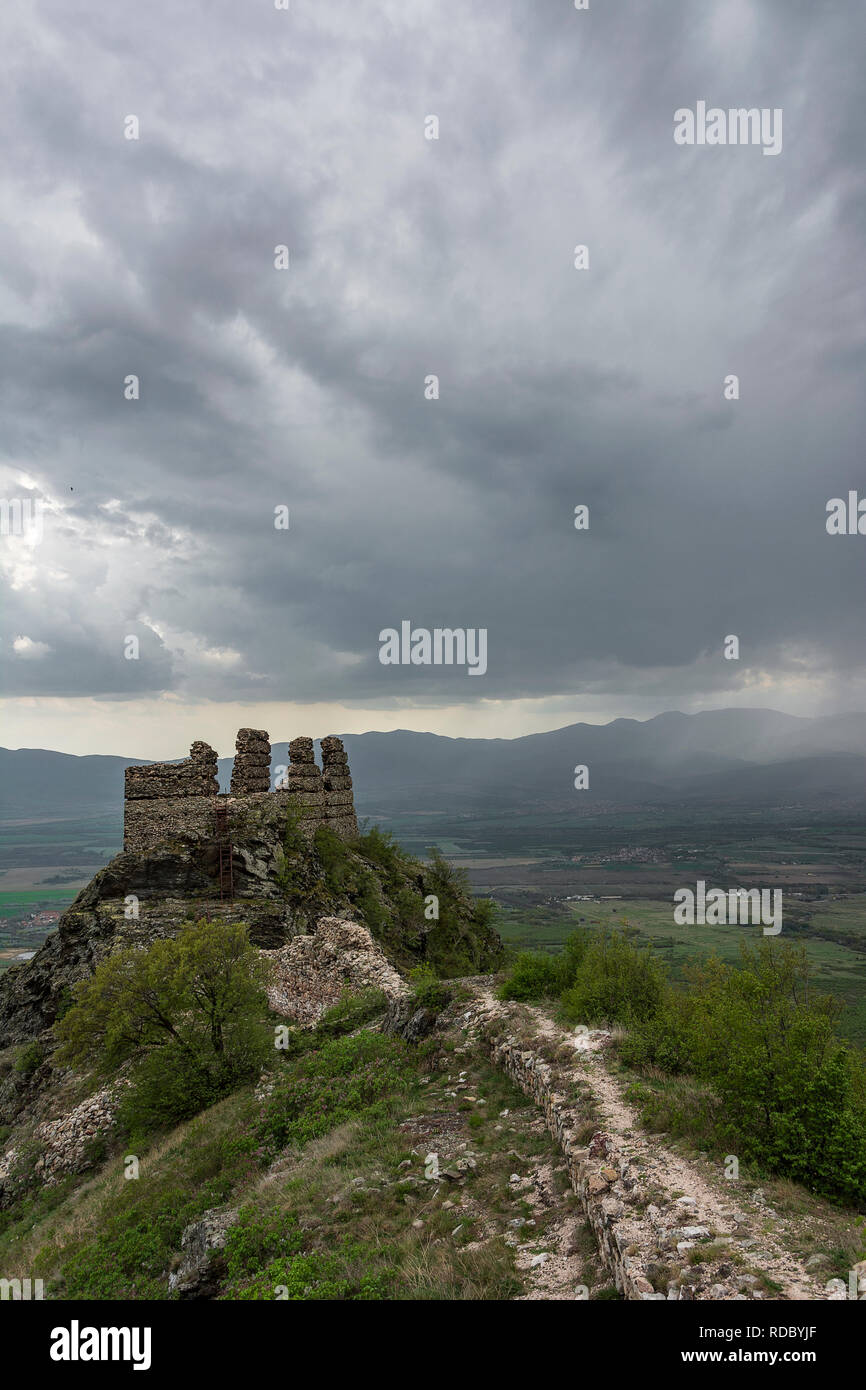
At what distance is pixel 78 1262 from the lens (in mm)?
13531

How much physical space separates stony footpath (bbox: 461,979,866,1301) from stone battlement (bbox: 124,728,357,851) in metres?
24.1

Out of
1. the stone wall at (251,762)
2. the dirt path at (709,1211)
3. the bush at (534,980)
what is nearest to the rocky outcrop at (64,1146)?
the bush at (534,980)

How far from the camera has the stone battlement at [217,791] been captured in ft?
108

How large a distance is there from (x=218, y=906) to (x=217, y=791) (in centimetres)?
790

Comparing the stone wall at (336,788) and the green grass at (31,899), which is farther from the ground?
the stone wall at (336,788)

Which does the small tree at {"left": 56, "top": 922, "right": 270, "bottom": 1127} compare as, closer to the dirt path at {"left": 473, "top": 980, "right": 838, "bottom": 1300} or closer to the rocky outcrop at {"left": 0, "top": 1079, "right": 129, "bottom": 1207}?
the rocky outcrop at {"left": 0, "top": 1079, "right": 129, "bottom": 1207}

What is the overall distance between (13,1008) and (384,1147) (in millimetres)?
25009

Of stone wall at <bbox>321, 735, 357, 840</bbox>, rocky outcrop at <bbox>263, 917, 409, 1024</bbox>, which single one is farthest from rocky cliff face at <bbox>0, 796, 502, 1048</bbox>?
rocky outcrop at <bbox>263, 917, 409, 1024</bbox>

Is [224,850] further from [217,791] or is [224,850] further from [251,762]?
[251,762]

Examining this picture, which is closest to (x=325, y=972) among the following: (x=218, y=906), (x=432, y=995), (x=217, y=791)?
(x=218, y=906)

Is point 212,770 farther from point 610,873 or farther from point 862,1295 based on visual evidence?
point 610,873

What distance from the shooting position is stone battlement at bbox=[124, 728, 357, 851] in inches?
1300

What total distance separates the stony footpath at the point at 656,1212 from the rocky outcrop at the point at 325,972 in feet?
33.6

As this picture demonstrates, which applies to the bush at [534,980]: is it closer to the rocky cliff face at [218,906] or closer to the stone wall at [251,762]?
the rocky cliff face at [218,906]
